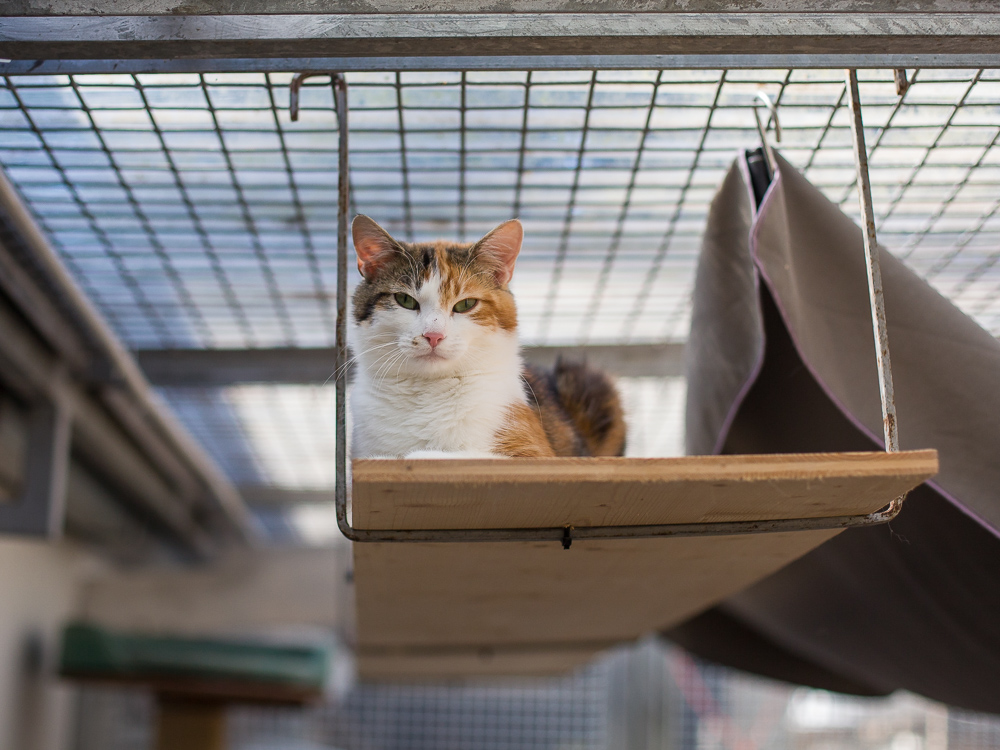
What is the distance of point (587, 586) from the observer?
137 cm

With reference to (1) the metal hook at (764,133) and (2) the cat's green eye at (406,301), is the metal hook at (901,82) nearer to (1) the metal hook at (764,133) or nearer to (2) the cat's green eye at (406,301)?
(1) the metal hook at (764,133)

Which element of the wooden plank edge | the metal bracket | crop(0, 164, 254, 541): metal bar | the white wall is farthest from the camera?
the white wall

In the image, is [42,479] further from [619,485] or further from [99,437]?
[619,485]

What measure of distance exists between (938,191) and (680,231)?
462 millimetres

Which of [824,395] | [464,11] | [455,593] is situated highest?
[464,11]

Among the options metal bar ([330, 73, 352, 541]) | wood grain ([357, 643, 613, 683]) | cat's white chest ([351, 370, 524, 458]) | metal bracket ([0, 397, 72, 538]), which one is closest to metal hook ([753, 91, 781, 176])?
cat's white chest ([351, 370, 524, 458])

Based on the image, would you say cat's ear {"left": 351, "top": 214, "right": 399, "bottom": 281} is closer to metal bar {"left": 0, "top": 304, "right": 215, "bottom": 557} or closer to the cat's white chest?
the cat's white chest

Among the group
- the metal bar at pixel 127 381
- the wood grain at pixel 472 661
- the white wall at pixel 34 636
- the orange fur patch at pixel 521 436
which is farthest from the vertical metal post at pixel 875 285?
the white wall at pixel 34 636

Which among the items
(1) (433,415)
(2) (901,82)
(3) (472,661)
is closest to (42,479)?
(3) (472,661)

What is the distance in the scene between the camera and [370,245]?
48.5 inches

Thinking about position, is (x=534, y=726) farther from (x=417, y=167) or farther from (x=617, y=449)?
(x=417, y=167)

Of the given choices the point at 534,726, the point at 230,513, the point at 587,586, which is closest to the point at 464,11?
the point at 587,586

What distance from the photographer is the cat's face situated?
44.0 inches

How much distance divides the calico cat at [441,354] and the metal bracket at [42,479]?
1.16m
